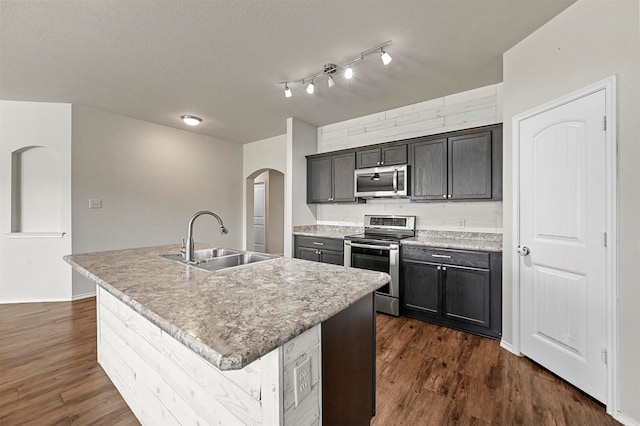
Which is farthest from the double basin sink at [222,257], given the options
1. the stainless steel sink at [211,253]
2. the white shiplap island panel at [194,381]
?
the white shiplap island panel at [194,381]

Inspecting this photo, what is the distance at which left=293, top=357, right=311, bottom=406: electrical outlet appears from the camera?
2.83 feet

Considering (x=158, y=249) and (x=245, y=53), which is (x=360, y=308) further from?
(x=245, y=53)

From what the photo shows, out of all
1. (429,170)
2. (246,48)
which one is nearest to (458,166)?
(429,170)

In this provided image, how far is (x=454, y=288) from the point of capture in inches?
111

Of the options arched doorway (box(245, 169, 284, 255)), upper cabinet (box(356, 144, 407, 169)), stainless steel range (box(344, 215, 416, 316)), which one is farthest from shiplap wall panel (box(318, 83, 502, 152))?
arched doorway (box(245, 169, 284, 255))

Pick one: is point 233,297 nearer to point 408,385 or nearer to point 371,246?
point 408,385

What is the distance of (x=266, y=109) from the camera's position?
3.88m

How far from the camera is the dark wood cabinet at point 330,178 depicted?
4043mm

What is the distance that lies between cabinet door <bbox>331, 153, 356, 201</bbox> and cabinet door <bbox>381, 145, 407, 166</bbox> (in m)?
0.49

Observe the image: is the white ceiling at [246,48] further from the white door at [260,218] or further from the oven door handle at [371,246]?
the white door at [260,218]

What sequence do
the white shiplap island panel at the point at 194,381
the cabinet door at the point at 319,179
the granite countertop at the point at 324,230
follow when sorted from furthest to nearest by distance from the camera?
the cabinet door at the point at 319,179
the granite countertop at the point at 324,230
the white shiplap island panel at the point at 194,381

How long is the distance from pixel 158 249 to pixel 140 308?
1.53 m

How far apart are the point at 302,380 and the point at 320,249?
3.03 m

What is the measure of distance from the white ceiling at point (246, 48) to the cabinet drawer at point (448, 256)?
184 cm
